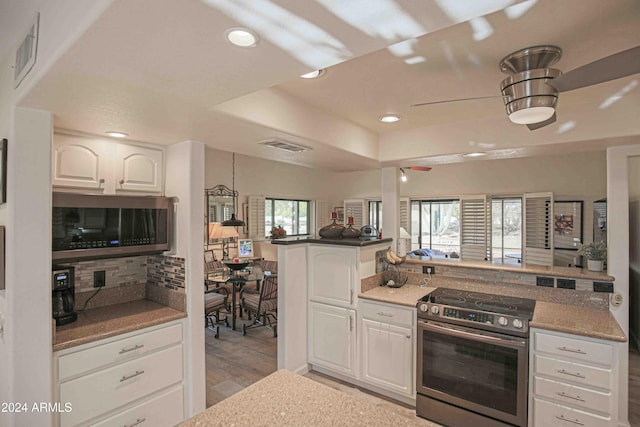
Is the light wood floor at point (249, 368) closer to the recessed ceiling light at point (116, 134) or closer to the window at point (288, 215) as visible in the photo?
the recessed ceiling light at point (116, 134)

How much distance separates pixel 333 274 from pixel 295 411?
2024 millimetres

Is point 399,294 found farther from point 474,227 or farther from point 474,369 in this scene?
point 474,227

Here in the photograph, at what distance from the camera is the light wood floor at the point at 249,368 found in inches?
114

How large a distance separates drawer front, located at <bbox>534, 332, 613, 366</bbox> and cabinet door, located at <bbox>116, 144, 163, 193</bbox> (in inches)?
121

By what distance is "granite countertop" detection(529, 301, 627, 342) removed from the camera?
213 cm

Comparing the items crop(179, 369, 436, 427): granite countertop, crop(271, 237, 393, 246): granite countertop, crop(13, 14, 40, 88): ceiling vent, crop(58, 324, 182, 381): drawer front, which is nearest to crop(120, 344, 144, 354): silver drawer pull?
crop(58, 324, 182, 381): drawer front

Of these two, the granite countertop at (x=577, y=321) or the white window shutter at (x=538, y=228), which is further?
the white window shutter at (x=538, y=228)

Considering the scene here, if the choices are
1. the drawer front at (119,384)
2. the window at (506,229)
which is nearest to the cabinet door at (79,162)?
the drawer front at (119,384)

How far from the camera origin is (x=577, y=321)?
2.34 m

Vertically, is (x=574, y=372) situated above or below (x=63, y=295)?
A: below

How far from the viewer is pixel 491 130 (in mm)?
2732

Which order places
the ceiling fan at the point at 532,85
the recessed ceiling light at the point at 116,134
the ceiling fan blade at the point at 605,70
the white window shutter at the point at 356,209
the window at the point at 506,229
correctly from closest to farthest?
the ceiling fan blade at the point at 605,70 → the ceiling fan at the point at 532,85 → the recessed ceiling light at the point at 116,134 → the window at the point at 506,229 → the white window shutter at the point at 356,209

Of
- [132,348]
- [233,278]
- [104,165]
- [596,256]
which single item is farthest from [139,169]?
[596,256]

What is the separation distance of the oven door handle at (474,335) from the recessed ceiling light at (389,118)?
5.58 ft
